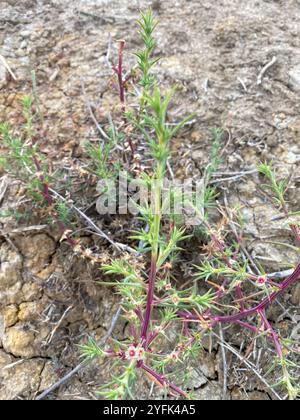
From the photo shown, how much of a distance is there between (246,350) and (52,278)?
4.20ft

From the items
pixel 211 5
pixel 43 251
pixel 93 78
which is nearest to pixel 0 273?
pixel 43 251

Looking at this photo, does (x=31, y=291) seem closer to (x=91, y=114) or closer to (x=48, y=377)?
(x=48, y=377)

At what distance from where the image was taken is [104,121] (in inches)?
119

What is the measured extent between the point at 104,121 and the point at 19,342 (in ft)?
5.22

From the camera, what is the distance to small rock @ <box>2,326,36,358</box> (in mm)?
2570

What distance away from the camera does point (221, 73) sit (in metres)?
3.18

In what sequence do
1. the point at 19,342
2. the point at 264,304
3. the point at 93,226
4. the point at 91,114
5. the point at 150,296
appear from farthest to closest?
1. the point at 91,114
2. the point at 93,226
3. the point at 19,342
4. the point at 264,304
5. the point at 150,296

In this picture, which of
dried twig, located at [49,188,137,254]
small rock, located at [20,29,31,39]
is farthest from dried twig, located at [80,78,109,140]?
small rock, located at [20,29,31,39]

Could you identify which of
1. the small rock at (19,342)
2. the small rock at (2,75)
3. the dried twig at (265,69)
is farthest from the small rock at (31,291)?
the dried twig at (265,69)

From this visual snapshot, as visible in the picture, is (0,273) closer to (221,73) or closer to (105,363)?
(105,363)

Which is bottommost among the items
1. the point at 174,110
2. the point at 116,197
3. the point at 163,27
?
the point at 116,197

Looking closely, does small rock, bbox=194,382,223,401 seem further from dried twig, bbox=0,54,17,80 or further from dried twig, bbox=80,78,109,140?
dried twig, bbox=0,54,17,80

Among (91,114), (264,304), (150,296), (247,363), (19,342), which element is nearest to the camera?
(150,296)

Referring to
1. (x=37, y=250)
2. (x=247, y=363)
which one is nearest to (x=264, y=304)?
(x=247, y=363)
